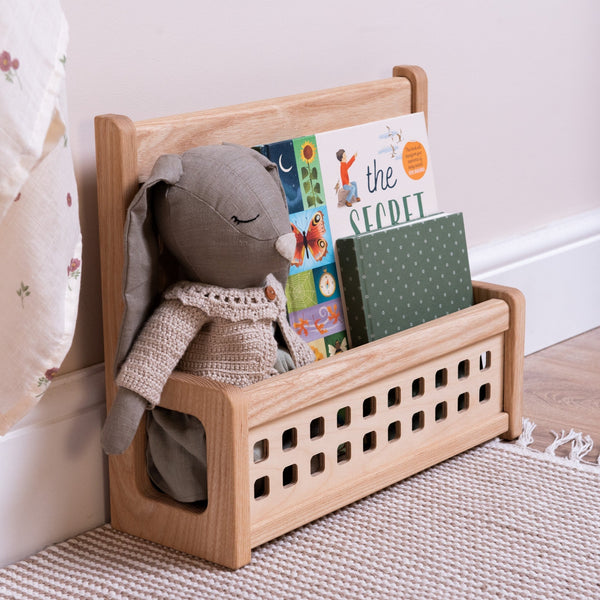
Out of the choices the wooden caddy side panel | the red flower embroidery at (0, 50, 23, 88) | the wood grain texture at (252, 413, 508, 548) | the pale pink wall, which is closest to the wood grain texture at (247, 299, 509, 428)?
the wooden caddy side panel

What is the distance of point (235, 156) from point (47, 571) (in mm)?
431

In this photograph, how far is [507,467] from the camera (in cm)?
113

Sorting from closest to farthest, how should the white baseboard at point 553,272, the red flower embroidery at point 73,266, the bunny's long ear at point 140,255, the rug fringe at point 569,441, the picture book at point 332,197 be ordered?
the red flower embroidery at point 73,266 < the bunny's long ear at point 140,255 < the picture book at point 332,197 < the rug fringe at point 569,441 < the white baseboard at point 553,272

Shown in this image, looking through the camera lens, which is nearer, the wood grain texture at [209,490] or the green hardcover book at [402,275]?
the wood grain texture at [209,490]

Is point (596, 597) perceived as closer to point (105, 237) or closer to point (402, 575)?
point (402, 575)

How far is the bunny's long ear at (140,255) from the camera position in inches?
34.5

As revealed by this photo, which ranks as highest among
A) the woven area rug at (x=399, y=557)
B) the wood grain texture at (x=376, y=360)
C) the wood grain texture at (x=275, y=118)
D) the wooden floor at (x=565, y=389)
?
the wood grain texture at (x=275, y=118)

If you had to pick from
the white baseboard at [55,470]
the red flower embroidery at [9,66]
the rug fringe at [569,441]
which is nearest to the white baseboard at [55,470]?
the white baseboard at [55,470]

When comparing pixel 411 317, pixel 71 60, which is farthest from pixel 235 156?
pixel 411 317

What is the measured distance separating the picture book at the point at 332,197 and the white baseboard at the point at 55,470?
24 centimetres

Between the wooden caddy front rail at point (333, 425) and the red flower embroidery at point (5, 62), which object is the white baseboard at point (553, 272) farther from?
the red flower embroidery at point (5, 62)

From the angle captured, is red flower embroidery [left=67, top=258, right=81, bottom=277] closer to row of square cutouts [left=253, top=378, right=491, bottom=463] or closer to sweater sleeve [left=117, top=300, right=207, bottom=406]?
sweater sleeve [left=117, top=300, right=207, bottom=406]

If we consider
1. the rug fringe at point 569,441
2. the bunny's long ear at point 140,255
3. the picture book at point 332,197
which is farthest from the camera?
the rug fringe at point 569,441

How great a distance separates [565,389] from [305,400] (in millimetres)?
562
